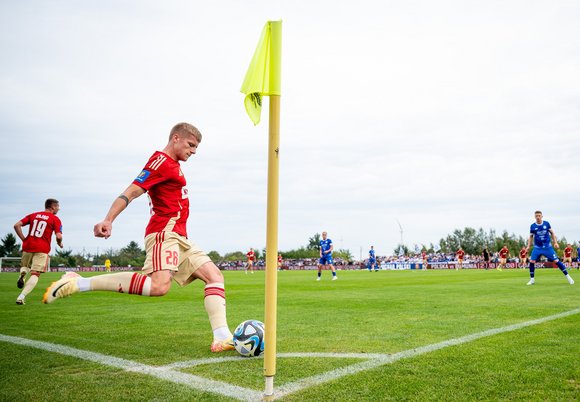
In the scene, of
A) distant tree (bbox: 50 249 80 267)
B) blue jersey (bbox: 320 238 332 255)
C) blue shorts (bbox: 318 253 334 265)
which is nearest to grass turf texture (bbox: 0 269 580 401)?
blue shorts (bbox: 318 253 334 265)

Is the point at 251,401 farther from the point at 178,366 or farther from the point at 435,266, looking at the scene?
the point at 435,266

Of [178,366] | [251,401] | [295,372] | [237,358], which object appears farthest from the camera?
[237,358]

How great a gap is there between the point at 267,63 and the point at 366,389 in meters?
2.44

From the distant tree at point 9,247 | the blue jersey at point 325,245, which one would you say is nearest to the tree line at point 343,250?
the distant tree at point 9,247

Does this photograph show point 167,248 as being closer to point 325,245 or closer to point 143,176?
point 143,176

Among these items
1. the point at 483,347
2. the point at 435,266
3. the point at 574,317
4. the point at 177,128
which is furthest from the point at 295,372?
the point at 435,266

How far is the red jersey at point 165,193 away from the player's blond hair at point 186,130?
12.7 inches

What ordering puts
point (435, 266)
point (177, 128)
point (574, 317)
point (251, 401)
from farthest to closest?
point (435, 266) → point (574, 317) → point (177, 128) → point (251, 401)

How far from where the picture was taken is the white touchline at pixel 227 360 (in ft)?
11.1

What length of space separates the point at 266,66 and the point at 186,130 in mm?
1934

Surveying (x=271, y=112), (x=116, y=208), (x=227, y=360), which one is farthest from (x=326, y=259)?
(x=271, y=112)

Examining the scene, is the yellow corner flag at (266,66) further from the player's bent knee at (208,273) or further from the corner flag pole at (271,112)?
the player's bent knee at (208,273)

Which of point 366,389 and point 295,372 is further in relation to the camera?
point 295,372

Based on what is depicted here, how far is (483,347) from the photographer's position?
4.74 m
